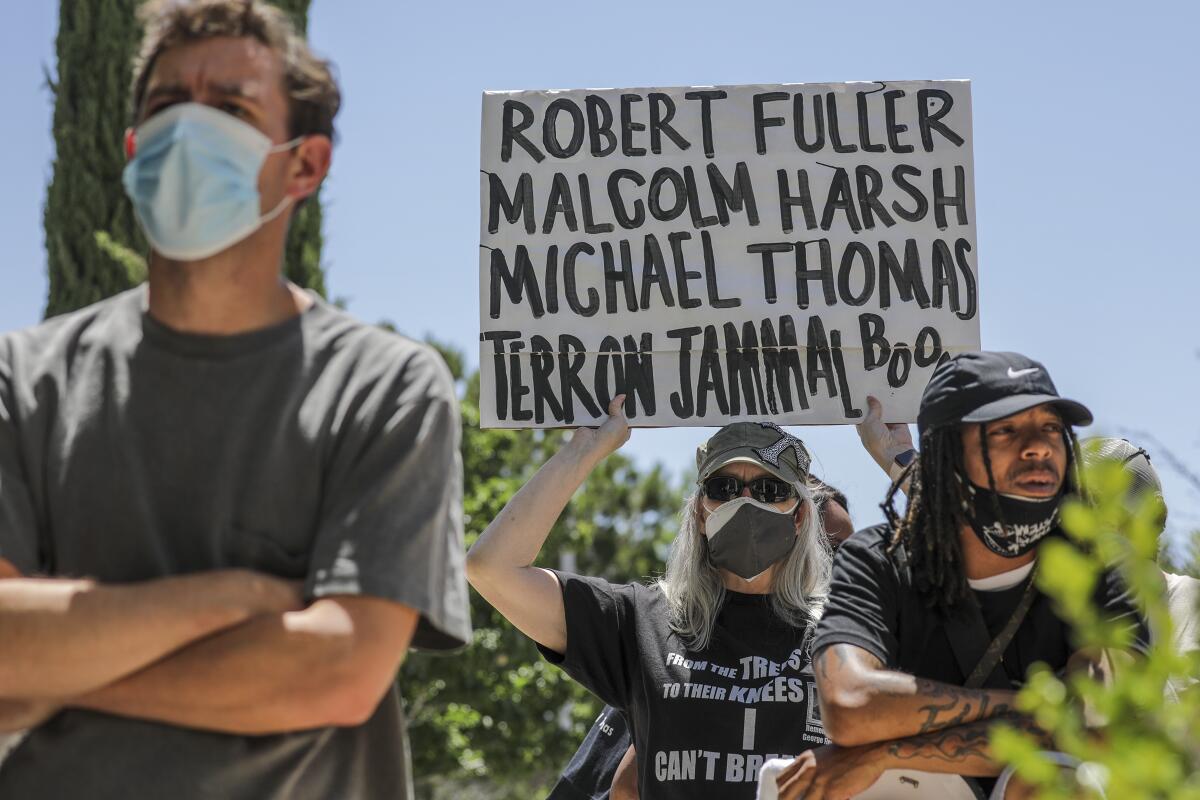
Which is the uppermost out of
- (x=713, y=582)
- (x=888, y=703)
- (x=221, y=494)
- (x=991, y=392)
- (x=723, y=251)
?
(x=723, y=251)

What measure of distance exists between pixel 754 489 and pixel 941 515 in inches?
48.2

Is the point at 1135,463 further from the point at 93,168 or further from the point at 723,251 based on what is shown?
the point at 93,168

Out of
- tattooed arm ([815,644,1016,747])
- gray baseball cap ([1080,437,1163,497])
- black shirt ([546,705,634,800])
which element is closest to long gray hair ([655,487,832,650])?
black shirt ([546,705,634,800])

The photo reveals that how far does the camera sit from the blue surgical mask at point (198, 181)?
2420 mm

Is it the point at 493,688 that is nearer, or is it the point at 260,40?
the point at 260,40

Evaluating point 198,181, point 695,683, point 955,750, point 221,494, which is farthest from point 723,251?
point 221,494

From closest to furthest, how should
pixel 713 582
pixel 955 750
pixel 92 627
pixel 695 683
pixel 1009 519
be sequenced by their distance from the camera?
pixel 92 627 → pixel 955 750 → pixel 1009 519 → pixel 695 683 → pixel 713 582

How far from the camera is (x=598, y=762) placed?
486cm

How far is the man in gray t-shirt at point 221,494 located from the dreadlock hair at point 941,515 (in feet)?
4.31

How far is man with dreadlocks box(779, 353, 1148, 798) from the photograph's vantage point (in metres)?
3.11

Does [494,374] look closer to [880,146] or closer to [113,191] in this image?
[880,146]

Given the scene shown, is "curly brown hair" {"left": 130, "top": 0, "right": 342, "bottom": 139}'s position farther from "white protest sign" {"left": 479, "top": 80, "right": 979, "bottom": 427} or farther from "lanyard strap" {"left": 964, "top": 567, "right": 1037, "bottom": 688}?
"white protest sign" {"left": 479, "top": 80, "right": 979, "bottom": 427}

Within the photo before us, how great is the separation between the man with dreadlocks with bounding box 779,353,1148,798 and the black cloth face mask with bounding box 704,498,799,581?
0.99 m

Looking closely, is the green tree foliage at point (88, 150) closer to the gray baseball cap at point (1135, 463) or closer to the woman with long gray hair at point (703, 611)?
the woman with long gray hair at point (703, 611)
